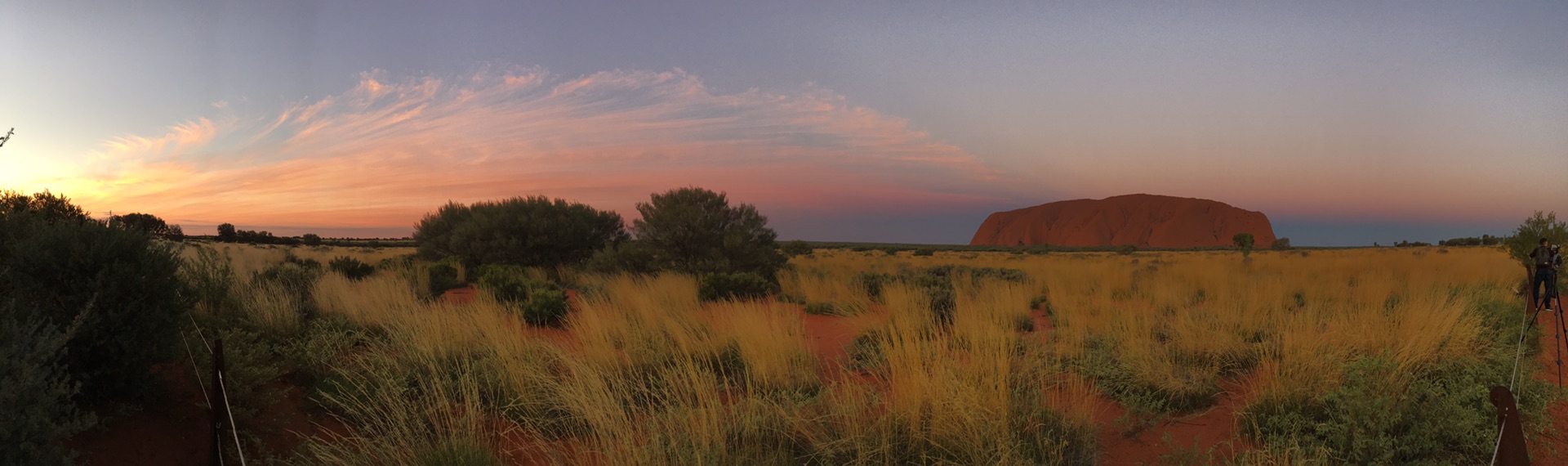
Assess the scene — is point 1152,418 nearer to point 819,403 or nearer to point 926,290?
point 819,403

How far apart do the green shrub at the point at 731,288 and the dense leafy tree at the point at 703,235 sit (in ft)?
8.61

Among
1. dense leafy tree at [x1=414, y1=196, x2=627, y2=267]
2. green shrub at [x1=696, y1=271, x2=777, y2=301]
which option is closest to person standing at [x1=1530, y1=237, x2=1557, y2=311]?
green shrub at [x1=696, y1=271, x2=777, y2=301]

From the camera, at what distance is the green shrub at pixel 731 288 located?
11891mm

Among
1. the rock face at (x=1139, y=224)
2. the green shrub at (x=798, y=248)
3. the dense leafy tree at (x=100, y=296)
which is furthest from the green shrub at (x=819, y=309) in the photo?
the rock face at (x=1139, y=224)

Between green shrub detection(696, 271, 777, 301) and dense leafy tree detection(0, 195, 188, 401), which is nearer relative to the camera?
dense leafy tree detection(0, 195, 188, 401)

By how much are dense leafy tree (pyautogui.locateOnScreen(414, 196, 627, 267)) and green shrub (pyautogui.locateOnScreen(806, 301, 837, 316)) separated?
30.4ft

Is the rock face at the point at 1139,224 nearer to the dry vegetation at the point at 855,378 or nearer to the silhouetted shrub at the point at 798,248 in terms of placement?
the silhouetted shrub at the point at 798,248

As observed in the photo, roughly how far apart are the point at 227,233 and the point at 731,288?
57.1m

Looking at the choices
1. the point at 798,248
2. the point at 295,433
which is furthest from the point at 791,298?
the point at 798,248

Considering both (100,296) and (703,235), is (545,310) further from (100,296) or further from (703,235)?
(703,235)

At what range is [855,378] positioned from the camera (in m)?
5.78

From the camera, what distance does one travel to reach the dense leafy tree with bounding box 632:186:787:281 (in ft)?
52.0

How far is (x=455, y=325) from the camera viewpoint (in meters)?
7.10

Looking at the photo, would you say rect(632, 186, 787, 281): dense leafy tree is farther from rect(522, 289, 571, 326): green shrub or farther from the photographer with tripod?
the photographer with tripod
